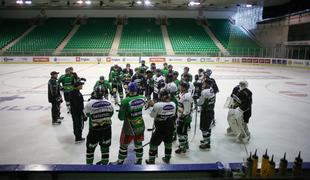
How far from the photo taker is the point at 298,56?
2753 centimetres

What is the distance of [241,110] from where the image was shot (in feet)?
21.1

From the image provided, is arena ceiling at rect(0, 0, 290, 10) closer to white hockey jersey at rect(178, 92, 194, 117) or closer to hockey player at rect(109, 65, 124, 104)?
hockey player at rect(109, 65, 124, 104)

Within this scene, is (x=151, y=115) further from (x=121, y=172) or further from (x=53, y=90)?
(x=53, y=90)

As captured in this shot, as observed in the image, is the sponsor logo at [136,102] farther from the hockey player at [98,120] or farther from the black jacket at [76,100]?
the black jacket at [76,100]

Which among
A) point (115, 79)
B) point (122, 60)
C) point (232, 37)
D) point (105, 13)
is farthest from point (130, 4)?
point (115, 79)

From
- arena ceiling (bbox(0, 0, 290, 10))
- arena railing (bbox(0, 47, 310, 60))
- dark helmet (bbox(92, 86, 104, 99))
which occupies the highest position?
arena ceiling (bbox(0, 0, 290, 10))

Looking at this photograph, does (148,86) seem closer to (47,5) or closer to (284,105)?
(284,105)

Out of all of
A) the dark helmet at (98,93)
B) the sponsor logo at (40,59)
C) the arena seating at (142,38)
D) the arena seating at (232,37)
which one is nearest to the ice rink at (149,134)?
the dark helmet at (98,93)

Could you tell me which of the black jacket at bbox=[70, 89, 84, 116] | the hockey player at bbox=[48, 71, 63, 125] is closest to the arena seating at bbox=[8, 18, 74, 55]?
the hockey player at bbox=[48, 71, 63, 125]

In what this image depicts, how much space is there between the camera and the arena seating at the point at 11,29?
36.2 metres

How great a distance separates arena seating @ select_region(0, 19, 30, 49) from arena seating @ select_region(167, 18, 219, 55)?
23.0 meters

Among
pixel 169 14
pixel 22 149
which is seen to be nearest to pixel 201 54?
pixel 169 14

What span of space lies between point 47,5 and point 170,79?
38.0 m

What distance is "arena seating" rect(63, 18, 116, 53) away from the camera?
1308 inches
